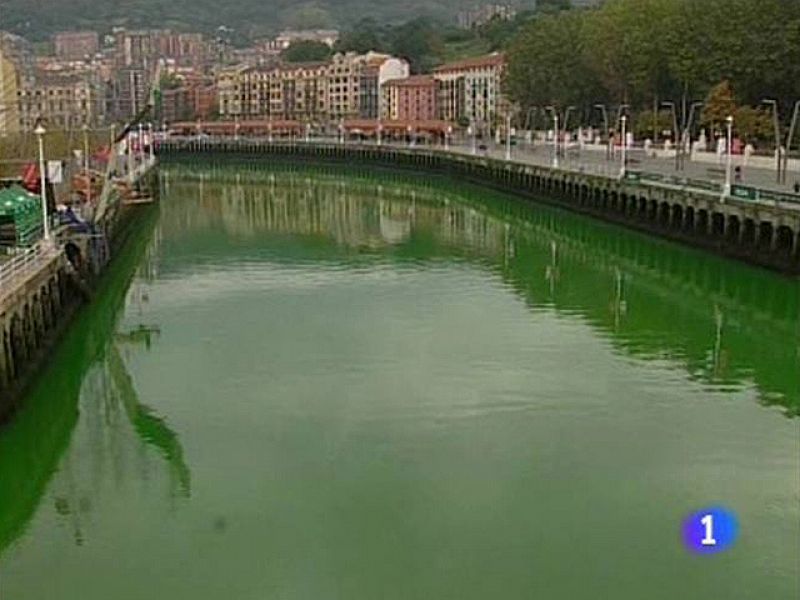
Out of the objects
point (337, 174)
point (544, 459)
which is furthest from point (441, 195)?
point (544, 459)

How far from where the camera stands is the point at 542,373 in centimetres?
2269

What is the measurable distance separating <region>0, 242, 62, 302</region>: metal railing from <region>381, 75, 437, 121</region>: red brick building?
114 metres

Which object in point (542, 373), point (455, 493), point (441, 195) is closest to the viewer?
point (455, 493)


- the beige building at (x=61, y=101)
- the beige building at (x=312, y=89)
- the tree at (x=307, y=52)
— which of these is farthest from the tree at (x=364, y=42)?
the beige building at (x=61, y=101)

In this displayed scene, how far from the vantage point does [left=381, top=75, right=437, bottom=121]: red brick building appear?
14062 cm

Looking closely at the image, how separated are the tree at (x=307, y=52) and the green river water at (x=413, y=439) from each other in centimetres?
15411

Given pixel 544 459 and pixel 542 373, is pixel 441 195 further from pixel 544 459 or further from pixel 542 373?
Result: pixel 544 459

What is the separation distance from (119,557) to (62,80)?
8808 cm

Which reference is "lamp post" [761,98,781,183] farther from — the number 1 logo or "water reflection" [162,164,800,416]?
the number 1 logo

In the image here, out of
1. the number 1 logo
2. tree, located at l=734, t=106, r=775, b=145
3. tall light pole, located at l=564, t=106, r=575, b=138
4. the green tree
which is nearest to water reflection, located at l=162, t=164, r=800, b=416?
the number 1 logo

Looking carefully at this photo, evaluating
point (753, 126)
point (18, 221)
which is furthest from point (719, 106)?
point (18, 221)

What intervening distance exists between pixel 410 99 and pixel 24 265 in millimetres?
120549

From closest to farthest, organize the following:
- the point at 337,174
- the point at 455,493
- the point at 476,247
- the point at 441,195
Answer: the point at 455,493 → the point at 476,247 → the point at 441,195 → the point at 337,174

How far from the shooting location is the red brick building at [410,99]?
461ft
